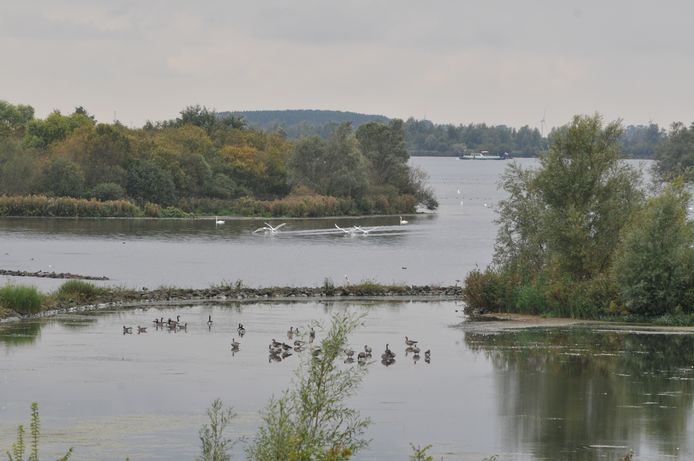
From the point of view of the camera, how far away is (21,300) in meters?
47.4

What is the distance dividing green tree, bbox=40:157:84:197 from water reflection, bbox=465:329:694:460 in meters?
88.0

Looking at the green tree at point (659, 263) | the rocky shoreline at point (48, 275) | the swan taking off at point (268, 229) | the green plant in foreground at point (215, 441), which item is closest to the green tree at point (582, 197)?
the green tree at point (659, 263)

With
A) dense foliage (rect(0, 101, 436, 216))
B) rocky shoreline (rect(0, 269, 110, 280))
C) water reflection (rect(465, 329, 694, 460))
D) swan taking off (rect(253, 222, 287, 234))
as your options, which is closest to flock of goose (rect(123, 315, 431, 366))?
water reflection (rect(465, 329, 694, 460))

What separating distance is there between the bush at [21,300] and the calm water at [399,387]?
114cm

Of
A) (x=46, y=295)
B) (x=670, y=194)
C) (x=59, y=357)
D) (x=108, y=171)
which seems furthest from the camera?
(x=108, y=171)

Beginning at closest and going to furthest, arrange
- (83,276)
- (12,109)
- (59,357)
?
(59,357)
(83,276)
(12,109)

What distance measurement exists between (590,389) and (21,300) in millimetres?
22119

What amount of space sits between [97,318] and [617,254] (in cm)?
1948

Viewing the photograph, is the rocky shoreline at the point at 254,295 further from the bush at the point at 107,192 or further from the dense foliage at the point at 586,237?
the bush at the point at 107,192

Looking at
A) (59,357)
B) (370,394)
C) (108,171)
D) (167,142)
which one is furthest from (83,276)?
(167,142)

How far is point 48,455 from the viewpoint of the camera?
1047 inches

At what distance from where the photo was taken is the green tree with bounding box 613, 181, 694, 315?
153ft

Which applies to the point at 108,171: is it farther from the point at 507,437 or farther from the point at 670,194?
the point at 507,437

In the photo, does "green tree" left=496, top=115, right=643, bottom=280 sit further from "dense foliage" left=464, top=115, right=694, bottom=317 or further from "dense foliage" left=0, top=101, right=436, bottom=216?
"dense foliage" left=0, top=101, right=436, bottom=216
